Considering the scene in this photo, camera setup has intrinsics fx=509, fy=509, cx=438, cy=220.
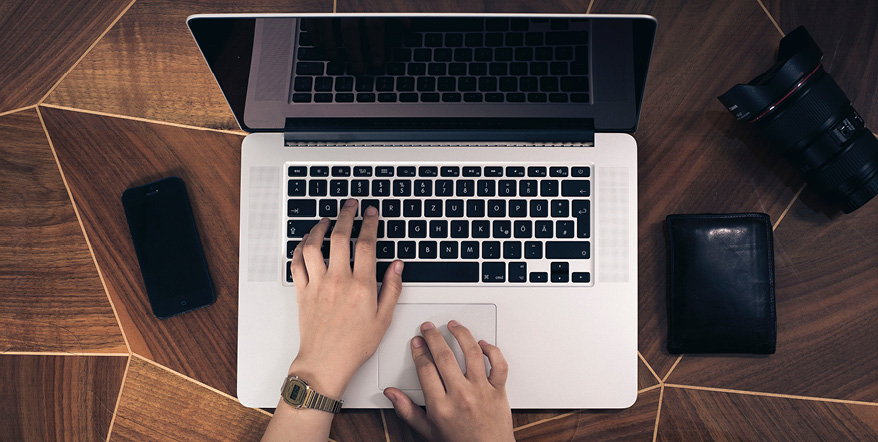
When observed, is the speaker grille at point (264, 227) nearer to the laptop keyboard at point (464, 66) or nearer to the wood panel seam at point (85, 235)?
the laptop keyboard at point (464, 66)

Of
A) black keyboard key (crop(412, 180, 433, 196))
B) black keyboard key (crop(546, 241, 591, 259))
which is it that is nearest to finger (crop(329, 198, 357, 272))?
black keyboard key (crop(412, 180, 433, 196))

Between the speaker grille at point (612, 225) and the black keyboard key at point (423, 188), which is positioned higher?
the black keyboard key at point (423, 188)

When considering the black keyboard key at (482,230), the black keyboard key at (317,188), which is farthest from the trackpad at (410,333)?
the black keyboard key at (317,188)

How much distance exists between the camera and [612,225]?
0.80m

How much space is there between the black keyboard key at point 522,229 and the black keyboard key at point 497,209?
0.03m

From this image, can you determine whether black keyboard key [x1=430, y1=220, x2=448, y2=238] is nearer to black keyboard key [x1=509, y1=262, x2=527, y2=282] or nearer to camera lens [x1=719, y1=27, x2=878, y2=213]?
black keyboard key [x1=509, y1=262, x2=527, y2=282]

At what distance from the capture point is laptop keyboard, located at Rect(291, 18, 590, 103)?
69 centimetres

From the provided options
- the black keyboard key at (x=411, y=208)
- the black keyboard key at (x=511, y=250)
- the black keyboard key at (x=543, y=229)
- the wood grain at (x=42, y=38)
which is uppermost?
the wood grain at (x=42, y=38)

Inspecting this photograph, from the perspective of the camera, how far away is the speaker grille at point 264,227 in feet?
2.65

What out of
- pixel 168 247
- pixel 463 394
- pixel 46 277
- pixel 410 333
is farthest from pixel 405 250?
pixel 46 277

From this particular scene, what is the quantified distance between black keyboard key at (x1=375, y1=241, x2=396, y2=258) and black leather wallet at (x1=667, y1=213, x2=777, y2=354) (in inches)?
17.8

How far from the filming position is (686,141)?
2.78ft

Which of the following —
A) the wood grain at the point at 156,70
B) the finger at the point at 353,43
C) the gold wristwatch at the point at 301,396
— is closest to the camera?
the finger at the point at 353,43

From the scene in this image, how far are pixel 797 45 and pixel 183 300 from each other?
1.07 metres
